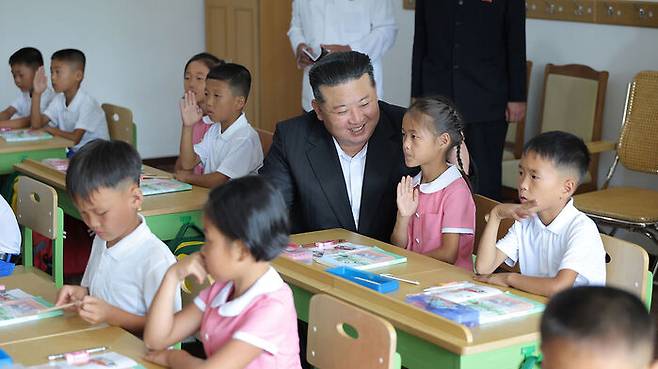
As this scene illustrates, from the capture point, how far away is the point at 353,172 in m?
3.43

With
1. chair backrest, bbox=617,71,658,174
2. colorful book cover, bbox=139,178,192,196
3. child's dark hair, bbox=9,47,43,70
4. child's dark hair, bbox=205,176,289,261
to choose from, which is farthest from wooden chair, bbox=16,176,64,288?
child's dark hair, bbox=9,47,43,70

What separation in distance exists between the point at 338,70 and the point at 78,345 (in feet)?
4.60

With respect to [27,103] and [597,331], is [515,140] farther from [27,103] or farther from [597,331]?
[597,331]

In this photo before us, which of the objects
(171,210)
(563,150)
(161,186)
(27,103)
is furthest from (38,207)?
(27,103)

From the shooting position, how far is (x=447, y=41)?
4984 mm

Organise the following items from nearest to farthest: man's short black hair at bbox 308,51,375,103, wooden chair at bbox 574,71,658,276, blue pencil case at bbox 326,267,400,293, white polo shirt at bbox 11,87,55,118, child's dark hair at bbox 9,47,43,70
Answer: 1. blue pencil case at bbox 326,267,400,293
2. man's short black hair at bbox 308,51,375,103
3. wooden chair at bbox 574,71,658,276
4. white polo shirt at bbox 11,87,55,118
5. child's dark hair at bbox 9,47,43,70

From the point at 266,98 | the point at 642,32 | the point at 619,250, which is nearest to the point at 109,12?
the point at 266,98

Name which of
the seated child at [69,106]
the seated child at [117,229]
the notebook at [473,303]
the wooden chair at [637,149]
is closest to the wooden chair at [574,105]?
the wooden chair at [637,149]

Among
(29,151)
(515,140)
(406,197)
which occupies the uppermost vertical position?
(406,197)

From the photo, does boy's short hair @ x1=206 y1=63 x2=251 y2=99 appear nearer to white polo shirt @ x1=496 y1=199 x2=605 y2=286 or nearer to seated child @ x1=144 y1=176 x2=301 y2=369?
white polo shirt @ x1=496 y1=199 x2=605 y2=286

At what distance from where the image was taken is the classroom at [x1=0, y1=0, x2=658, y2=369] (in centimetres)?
207

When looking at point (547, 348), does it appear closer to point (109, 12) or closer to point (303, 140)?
point (303, 140)

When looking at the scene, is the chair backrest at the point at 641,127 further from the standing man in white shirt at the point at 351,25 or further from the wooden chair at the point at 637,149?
the standing man in white shirt at the point at 351,25

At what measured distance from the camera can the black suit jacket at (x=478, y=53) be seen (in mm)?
4875
